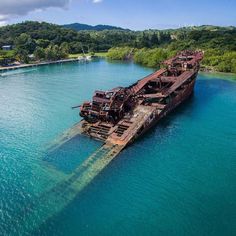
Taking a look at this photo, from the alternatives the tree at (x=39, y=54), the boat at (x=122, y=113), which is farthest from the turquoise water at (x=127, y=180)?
the tree at (x=39, y=54)

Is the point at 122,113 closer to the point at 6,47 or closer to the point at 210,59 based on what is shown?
the point at 210,59

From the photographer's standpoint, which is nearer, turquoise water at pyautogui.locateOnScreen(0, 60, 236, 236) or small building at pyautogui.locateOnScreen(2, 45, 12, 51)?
turquoise water at pyautogui.locateOnScreen(0, 60, 236, 236)

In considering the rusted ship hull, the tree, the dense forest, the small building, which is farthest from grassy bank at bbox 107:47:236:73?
the small building

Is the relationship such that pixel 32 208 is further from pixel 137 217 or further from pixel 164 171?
pixel 164 171

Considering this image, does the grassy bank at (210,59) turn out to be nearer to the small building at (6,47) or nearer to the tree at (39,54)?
the tree at (39,54)

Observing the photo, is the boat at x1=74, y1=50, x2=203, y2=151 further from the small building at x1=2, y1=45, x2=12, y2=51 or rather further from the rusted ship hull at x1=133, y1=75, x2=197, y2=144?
the small building at x1=2, y1=45, x2=12, y2=51

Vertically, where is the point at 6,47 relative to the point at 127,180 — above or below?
below

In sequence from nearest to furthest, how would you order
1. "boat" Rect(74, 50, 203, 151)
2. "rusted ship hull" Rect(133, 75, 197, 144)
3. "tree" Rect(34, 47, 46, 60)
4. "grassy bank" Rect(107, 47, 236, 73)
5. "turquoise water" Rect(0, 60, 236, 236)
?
1. "turquoise water" Rect(0, 60, 236, 236)
2. "boat" Rect(74, 50, 203, 151)
3. "rusted ship hull" Rect(133, 75, 197, 144)
4. "grassy bank" Rect(107, 47, 236, 73)
5. "tree" Rect(34, 47, 46, 60)

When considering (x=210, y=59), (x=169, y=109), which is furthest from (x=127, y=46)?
(x=169, y=109)
